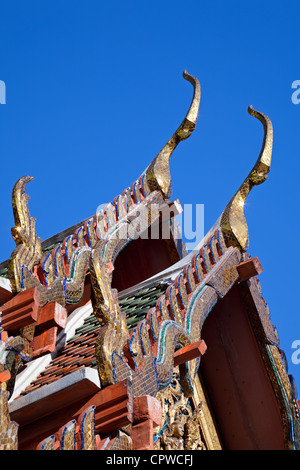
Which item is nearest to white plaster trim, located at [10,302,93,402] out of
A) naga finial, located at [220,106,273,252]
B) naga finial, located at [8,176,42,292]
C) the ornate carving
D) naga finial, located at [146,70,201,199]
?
naga finial, located at [8,176,42,292]

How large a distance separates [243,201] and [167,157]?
3.44 feet

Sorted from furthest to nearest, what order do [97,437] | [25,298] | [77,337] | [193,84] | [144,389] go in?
1. [193,84]
2. [77,337]
3. [25,298]
4. [144,389]
5. [97,437]

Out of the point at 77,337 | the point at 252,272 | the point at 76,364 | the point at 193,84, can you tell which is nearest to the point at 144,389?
the point at 76,364

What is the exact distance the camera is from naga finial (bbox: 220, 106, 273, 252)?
710cm

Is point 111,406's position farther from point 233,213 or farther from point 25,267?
point 233,213

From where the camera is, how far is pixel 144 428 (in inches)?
187

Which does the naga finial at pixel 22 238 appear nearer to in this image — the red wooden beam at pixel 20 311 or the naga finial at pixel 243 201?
the red wooden beam at pixel 20 311

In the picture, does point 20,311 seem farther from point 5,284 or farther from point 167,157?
point 167,157

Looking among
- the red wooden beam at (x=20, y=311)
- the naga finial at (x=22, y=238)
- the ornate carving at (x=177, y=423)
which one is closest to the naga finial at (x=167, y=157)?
the naga finial at (x=22, y=238)

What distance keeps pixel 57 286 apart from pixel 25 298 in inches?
13.5

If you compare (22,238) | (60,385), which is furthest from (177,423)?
(22,238)

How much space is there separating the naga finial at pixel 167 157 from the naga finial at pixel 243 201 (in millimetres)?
670

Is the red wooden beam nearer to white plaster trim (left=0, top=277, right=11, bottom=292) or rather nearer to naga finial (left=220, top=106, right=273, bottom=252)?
white plaster trim (left=0, top=277, right=11, bottom=292)

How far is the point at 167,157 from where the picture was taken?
8180 millimetres
